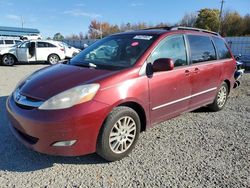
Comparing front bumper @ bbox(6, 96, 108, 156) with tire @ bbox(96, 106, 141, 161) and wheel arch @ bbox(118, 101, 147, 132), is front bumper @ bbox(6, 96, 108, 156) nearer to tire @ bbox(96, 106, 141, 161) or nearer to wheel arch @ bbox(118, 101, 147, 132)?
tire @ bbox(96, 106, 141, 161)

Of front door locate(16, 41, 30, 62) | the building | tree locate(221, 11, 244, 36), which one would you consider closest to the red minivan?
front door locate(16, 41, 30, 62)

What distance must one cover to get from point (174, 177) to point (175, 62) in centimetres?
191

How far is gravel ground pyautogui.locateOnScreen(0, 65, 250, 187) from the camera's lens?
3189mm

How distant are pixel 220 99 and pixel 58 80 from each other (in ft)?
12.4

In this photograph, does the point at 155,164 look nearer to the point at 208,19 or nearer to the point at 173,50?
the point at 173,50

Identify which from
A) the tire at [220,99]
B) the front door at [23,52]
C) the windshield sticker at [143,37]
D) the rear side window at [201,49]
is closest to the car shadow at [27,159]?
the windshield sticker at [143,37]

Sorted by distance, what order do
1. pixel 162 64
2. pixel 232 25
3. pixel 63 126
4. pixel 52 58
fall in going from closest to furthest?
pixel 63 126, pixel 162 64, pixel 52 58, pixel 232 25

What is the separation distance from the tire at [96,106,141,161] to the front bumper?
99mm

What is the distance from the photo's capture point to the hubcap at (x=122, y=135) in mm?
3570

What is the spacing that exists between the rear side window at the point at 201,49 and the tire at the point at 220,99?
0.82 meters

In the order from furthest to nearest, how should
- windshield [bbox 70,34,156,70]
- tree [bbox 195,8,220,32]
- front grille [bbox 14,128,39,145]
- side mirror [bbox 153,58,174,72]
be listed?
1. tree [bbox 195,8,220,32]
2. windshield [bbox 70,34,156,70]
3. side mirror [bbox 153,58,174,72]
4. front grille [bbox 14,128,39,145]

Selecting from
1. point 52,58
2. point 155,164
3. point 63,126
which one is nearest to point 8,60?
point 52,58

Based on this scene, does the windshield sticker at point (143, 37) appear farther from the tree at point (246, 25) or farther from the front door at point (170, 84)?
the tree at point (246, 25)

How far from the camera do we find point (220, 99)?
6.02 metres
